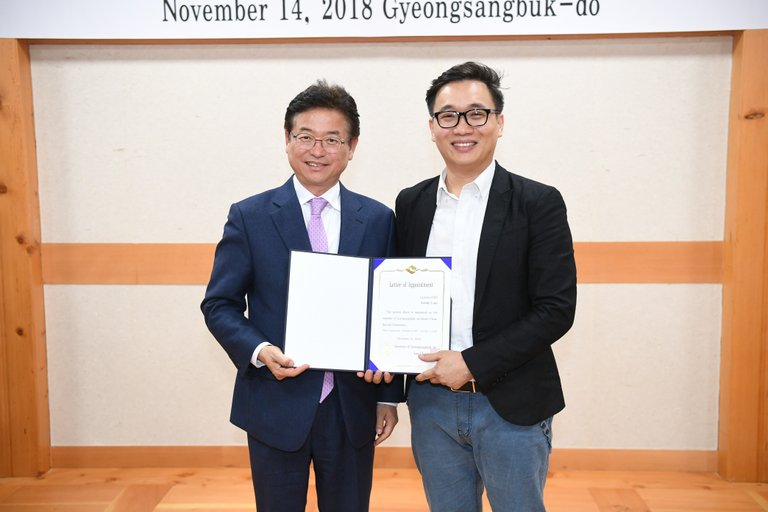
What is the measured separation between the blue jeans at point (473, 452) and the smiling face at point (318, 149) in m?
0.73

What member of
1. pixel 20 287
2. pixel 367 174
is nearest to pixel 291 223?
pixel 367 174

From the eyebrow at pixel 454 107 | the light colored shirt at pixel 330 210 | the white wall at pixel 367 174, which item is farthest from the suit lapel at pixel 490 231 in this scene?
the white wall at pixel 367 174

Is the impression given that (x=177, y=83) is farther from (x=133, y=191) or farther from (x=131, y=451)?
(x=131, y=451)

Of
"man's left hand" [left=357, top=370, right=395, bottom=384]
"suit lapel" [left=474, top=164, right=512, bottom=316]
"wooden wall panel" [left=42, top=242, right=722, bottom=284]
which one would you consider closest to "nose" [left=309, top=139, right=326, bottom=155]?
"suit lapel" [left=474, top=164, right=512, bottom=316]

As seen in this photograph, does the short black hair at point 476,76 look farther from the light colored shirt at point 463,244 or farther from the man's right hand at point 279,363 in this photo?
the man's right hand at point 279,363

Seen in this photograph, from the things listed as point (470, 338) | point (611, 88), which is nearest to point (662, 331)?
point (611, 88)

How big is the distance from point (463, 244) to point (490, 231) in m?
0.09

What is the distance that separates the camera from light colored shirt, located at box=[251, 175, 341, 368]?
1.85 meters

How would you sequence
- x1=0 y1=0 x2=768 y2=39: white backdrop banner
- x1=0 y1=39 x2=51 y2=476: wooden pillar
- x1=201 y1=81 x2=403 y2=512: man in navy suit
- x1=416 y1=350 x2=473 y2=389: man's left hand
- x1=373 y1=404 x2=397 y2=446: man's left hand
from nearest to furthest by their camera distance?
1. x1=416 y1=350 x2=473 y2=389: man's left hand
2. x1=201 y1=81 x2=403 y2=512: man in navy suit
3. x1=373 y1=404 x2=397 y2=446: man's left hand
4. x1=0 y1=0 x2=768 y2=39: white backdrop banner
5. x1=0 y1=39 x2=51 y2=476: wooden pillar

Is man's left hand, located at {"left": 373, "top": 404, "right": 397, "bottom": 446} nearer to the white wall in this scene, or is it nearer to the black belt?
the black belt

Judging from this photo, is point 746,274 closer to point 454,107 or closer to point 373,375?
point 454,107

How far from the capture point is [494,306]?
1.72m

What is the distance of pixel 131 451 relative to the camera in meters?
3.46

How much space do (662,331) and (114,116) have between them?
3312 millimetres
